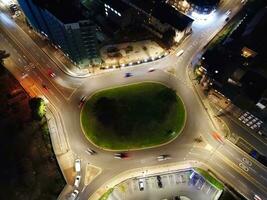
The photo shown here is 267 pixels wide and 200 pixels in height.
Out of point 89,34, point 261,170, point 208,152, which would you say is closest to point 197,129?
point 208,152

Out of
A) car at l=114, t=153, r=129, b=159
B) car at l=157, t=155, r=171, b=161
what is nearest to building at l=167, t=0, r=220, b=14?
car at l=157, t=155, r=171, b=161

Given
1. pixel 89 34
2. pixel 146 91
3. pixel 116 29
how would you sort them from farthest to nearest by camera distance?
pixel 116 29 → pixel 146 91 → pixel 89 34

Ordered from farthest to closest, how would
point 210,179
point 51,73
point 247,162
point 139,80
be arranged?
point 51,73 → point 139,80 → point 247,162 → point 210,179

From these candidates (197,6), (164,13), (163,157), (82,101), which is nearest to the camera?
(163,157)

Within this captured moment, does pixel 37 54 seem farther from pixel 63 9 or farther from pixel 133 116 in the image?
pixel 133 116

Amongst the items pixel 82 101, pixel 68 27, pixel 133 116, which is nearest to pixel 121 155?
pixel 133 116

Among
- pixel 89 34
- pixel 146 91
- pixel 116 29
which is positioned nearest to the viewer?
pixel 89 34

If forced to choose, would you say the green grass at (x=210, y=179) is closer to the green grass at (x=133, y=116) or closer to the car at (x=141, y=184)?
the green grass at (x=133, y=116)

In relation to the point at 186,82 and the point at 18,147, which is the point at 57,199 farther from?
the point at 186,82
